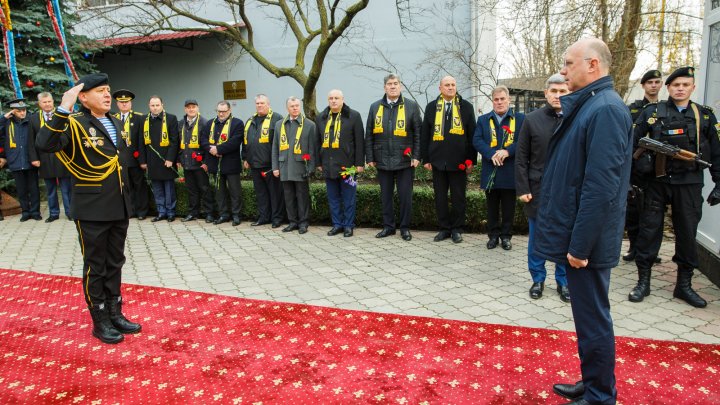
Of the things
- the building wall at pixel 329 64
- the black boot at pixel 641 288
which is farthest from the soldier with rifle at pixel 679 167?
the building wall at pixel 329 64

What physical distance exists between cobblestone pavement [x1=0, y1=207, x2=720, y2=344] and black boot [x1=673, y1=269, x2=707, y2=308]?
3.2 inches

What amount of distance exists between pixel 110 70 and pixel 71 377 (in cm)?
1514

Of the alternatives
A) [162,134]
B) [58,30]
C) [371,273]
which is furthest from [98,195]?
[58,30]

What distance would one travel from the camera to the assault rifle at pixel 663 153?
15.2ft

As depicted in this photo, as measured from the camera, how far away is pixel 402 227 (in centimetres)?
752

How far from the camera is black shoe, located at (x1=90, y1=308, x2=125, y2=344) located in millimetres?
4207

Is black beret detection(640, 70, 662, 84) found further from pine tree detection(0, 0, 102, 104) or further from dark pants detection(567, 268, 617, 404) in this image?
pine tree detection(0, 0, 102, 104)

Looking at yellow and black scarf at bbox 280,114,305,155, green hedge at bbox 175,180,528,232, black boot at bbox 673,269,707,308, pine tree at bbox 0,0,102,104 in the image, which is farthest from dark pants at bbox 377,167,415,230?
pine tree at bbox 0,0,102,104

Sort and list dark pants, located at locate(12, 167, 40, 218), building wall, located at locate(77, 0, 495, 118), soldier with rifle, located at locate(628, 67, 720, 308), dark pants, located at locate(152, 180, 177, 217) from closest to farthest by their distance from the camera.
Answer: soldier with rifle, located at locate(628, 67, 720, 308) → dark pants, located at locate(152, 180, 177, 217) → dark pants, located at locate(12, 167, 40, 218) → building wall, located at locate(77, 0, 495, 118)

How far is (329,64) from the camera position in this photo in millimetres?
13961

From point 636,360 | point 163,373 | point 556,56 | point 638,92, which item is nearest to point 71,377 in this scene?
point 163,373

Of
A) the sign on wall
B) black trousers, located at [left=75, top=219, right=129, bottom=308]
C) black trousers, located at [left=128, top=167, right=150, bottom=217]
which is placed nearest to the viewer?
black trousers, located at [left=75, top=219, right=129, bottom=308]

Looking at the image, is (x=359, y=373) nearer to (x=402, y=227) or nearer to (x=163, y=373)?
(x=163, y=373)

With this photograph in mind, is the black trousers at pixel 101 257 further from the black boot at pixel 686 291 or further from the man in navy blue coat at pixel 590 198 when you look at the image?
the black boot at pixel 686 291
